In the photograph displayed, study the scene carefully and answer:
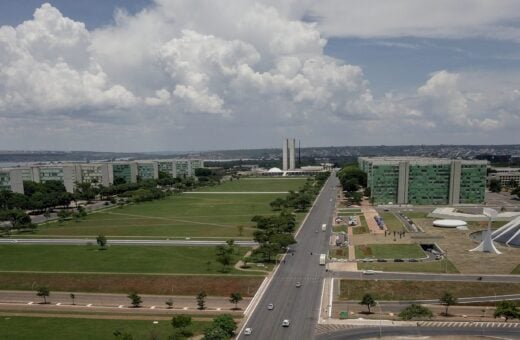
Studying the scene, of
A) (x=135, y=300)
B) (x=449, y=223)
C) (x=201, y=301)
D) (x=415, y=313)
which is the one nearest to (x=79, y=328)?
(x=135, y=300)

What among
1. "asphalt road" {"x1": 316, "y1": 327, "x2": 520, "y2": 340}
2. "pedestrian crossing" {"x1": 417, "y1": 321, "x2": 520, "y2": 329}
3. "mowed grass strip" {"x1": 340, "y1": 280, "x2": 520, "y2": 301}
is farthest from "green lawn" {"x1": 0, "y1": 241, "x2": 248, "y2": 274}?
"pedestrian crossing" {"x1": 417, "y1": 321, "x2": 520, "y2": 329}

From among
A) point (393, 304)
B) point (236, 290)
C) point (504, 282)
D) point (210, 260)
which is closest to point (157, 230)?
point (210, 260)

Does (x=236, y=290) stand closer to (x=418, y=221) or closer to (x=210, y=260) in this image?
(x=210, y=260)

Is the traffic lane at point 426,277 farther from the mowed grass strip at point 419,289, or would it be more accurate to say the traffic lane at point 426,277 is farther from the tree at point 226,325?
the tree at point 226,325

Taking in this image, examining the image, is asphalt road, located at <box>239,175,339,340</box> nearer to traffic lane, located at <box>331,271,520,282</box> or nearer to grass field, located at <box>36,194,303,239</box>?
traffic lane, located at <box>331,271,520,282</box>

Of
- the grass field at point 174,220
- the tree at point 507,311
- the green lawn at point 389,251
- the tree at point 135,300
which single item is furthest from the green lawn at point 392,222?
the tree at point 135,300
